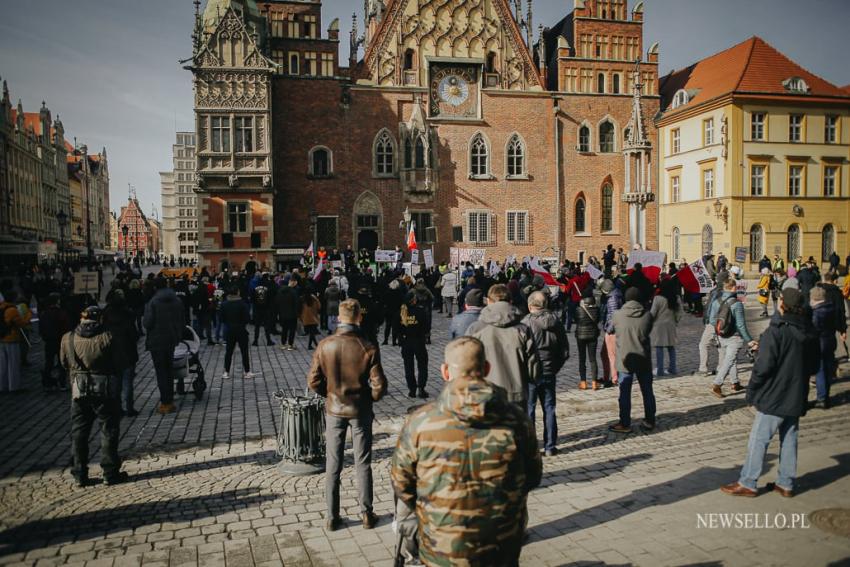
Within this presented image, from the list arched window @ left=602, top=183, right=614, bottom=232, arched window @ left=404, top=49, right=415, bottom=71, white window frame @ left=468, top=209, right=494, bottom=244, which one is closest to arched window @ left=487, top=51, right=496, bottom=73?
arched window @ left=404, top=49, right=415, bottom=71

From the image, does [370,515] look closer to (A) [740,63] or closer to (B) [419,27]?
(B) [419,27]

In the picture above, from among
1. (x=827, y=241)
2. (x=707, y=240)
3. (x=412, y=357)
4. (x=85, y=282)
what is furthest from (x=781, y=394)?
(x=827, y=241)

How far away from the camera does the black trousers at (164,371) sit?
9125 millimetres

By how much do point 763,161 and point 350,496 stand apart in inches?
1401

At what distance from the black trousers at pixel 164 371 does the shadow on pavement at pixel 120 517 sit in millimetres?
3527

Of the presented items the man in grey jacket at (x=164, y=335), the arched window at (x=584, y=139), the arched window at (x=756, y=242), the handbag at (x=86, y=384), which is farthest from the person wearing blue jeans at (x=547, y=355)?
the arched window at (x=756, y=242)

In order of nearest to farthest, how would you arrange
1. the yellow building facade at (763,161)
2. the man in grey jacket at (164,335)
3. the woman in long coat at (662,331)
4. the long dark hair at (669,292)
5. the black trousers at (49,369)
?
1. the man in grey jacket at (164,335)
2. the black trousers at (49,369)
3. the woman in long coat at (662,331)
4. the long dark hair at (669,292)
5. the yellow building facade at (763,161)

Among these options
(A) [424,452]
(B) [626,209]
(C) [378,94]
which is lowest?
(A) [424,452]

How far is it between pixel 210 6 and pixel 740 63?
98.0 ft

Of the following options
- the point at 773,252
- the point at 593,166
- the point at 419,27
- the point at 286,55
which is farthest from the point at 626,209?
the point at 286,55

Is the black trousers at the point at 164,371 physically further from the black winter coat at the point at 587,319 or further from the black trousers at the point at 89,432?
the black winter coat at the point at 587,319

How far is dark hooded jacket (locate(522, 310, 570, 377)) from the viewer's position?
7.25 m

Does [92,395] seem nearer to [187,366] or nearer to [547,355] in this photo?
[187,366]

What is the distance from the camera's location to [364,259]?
1117 inches
